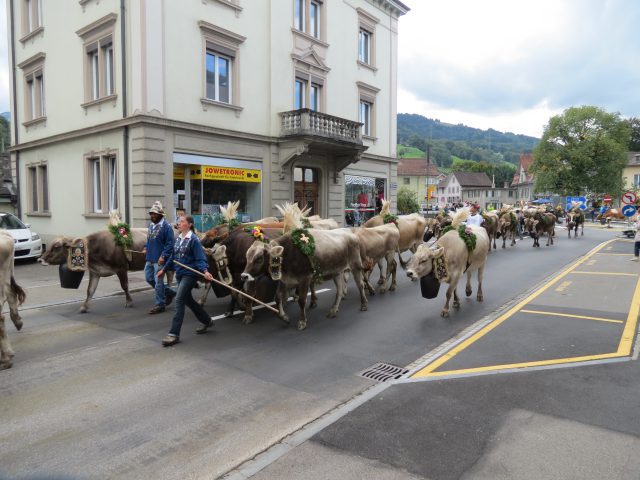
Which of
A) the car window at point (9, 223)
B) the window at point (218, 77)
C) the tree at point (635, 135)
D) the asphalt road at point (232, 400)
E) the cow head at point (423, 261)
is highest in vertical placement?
the tree at point (635, 135)

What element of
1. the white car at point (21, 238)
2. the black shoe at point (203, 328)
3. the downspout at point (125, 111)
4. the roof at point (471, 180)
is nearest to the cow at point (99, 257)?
the black shoe at point (203, 328)

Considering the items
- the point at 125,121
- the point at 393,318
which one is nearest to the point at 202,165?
the point at 125,121

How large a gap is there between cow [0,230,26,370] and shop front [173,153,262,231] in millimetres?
9470

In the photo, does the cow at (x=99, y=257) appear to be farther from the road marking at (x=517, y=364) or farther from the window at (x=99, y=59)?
the window at (x=99, y=59)

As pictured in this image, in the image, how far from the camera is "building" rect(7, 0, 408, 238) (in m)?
16.2

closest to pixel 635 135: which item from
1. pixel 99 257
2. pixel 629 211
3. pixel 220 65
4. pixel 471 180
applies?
pixel 471 180

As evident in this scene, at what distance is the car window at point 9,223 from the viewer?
57.0 ft

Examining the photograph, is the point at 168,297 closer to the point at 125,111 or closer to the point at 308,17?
the point at 125,111

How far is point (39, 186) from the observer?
21.5m

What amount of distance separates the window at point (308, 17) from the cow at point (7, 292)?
1720cm

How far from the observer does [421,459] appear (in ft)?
13.2

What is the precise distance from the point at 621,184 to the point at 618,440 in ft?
232

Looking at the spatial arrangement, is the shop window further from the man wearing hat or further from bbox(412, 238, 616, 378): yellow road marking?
the man wearing hat

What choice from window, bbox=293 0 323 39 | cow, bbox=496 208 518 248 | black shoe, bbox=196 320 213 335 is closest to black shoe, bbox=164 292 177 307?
black shoe, bbox=196 320 213 335
